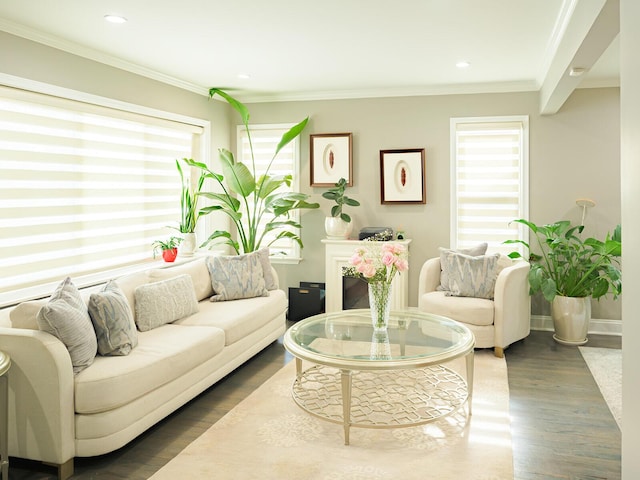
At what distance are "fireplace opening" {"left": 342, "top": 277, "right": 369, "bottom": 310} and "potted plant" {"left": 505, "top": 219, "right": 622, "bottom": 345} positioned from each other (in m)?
1.70

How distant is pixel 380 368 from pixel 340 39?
2350 millimetres

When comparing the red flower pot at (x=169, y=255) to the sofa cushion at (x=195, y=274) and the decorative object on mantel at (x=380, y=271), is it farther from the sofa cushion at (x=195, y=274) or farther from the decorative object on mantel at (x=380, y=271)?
the decorative object on mantel at (x=380, y=271)

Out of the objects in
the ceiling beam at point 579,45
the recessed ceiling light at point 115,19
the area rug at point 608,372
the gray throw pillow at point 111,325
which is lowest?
the area rug at point 608,372

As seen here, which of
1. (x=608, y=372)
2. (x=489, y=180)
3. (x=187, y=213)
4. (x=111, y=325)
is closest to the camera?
(x=111, y=325)

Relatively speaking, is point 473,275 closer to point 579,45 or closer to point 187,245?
point 579,45

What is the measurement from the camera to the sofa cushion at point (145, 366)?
258cm

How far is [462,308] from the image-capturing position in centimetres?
451

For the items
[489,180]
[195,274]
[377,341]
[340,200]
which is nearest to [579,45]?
[377,341]

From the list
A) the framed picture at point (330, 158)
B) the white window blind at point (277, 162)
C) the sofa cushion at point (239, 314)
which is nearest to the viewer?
the sofa cushion at point (239, 314)

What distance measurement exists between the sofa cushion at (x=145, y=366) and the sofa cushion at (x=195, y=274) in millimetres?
505

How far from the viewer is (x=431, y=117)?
5.59 m

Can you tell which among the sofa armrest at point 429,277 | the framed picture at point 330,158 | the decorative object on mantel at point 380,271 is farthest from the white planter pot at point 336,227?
the decorative object on mantel at point 380,271

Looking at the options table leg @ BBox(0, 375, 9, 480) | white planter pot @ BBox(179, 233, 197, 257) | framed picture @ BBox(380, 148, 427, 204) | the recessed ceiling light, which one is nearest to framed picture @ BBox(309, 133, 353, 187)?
framed picture @ BBox(380, 148, 427, 204)

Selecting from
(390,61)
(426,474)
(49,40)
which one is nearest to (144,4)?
(49,40)
